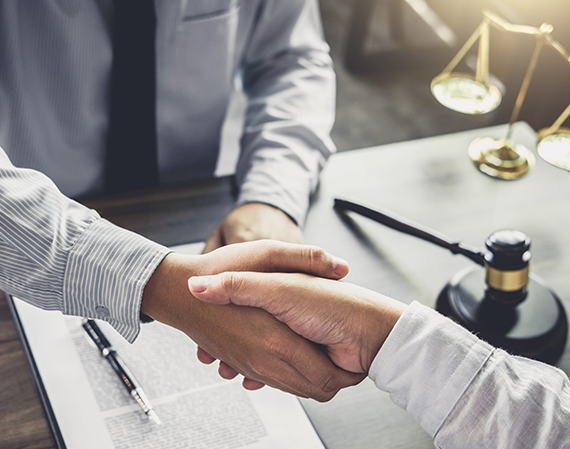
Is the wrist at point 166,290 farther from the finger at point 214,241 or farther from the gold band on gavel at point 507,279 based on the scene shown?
the gold band on gavel at point 507,279

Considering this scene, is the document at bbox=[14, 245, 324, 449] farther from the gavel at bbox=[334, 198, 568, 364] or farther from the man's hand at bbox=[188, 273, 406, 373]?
the gavel at bbox=[334, 198, 568, 364]

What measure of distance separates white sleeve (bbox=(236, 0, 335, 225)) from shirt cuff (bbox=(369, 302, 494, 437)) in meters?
0.36

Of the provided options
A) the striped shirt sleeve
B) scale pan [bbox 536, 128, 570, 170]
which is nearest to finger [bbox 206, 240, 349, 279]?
the striped shirt sleeve

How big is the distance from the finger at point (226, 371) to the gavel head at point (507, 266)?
400mm

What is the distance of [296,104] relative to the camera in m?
1.24

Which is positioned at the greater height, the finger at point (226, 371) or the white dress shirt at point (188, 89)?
the white dress shirt at point (188, 89)

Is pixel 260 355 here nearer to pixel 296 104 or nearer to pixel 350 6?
pixel 296 104

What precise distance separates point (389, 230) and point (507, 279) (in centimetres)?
24

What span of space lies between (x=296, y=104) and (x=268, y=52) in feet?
0.52

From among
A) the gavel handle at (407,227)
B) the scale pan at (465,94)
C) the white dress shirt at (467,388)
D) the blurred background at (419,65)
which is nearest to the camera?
the white dress shirt at (467,388)

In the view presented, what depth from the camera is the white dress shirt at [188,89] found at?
1.07m

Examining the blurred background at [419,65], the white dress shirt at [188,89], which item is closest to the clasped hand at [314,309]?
the white dress shirt at [188,89]

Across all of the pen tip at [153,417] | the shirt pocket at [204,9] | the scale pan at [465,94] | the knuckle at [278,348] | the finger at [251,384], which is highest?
the shirt pocket at [204,9]

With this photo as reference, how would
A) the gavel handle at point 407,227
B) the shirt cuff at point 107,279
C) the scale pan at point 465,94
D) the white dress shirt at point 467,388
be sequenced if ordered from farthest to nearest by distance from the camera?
the scale pan at point 465,94 → the gavel handle at point 407,227 → the shirt cuff at point 107,279 → the white dress shirt at point 467,388
